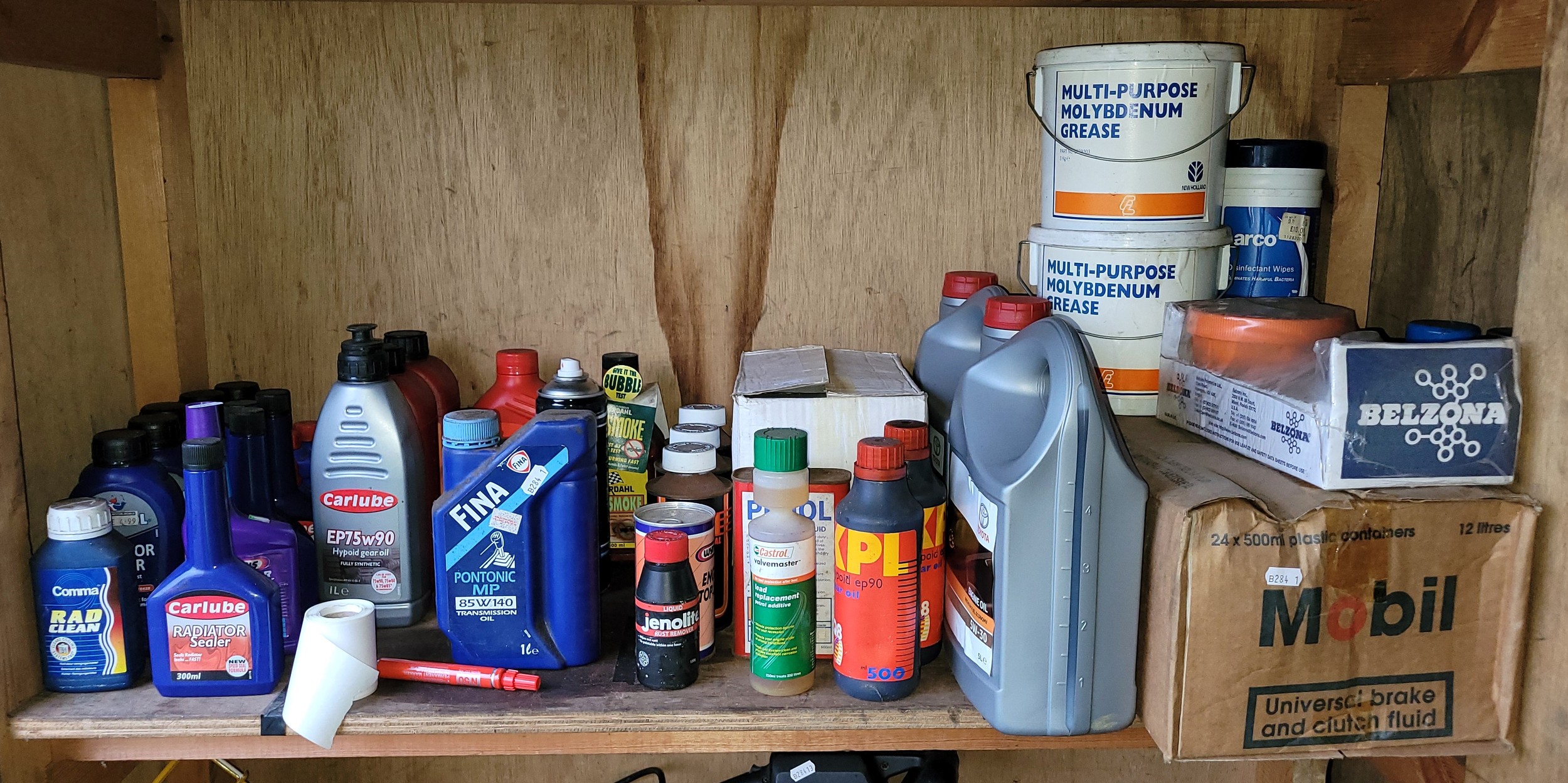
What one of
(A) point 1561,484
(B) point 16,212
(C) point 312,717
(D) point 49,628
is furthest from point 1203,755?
(B) point 16,212

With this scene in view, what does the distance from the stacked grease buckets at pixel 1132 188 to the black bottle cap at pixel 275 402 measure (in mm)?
740

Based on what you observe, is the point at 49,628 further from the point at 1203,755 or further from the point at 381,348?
the point at 1203,755

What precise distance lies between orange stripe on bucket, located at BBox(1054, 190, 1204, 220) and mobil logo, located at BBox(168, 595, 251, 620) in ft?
2.71

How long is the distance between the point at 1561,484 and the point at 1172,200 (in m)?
0.40

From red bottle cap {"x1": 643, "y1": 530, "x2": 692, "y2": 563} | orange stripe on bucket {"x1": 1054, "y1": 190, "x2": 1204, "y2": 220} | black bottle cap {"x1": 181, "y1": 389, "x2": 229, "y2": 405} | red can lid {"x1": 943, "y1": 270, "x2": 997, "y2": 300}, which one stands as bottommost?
red bottle cap {"x1": 643, "y1": 530, "x2": 692, "y2": 563}

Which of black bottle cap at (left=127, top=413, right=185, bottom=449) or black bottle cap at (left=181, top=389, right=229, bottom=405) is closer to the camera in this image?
black bottle cap at (left=127, top=413, right=185, bottom=449)

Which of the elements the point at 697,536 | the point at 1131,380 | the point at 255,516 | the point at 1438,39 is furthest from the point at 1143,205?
the point at 255,516

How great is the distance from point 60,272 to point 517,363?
0.41 meters

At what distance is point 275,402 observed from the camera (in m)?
1.00

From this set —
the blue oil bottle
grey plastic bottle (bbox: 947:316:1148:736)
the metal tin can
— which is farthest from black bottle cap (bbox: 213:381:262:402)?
grey plastic bottle (bbox: 947:316:1148:736)

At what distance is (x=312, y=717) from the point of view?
83cm

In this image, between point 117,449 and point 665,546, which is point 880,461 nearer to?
point 665,546

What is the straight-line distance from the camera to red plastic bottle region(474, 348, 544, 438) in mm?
1107

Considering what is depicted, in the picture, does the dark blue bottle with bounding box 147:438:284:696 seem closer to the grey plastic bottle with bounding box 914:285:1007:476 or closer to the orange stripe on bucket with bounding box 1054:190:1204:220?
the grey plastic bottle with bounding box 914:285:1007:476
